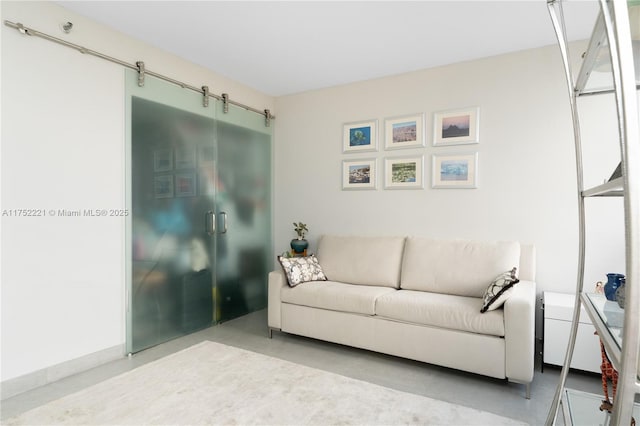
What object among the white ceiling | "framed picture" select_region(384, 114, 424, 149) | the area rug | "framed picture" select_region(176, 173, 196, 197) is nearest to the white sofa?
the area rug

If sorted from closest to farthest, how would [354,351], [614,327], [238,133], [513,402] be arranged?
1. [614,327]
2. [513,402]
3. [354,351]
4. [238,133]

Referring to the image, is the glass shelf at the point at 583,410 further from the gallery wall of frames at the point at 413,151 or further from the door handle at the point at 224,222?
the door handle at the point at 224,222

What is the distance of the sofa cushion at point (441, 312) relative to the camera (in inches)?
107

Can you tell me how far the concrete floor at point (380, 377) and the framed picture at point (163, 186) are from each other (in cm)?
139

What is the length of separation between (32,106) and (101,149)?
53cm

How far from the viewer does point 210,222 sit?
4.02 m

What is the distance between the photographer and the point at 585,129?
3.19m

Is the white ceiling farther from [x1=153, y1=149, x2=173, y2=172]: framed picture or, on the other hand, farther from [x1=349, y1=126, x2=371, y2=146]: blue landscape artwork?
[x1=153, y1=149, x2=173, y2=172]: framed picture

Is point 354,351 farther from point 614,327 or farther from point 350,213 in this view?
point 614,327

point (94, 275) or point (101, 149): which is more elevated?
point (101, 149)

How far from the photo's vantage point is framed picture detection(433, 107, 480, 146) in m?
3.66

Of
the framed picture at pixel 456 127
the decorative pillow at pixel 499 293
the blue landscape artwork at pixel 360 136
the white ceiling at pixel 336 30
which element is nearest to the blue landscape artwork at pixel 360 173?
the blue landscape artwork at pixel 360 136

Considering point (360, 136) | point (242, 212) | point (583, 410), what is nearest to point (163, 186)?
point (242, 212)

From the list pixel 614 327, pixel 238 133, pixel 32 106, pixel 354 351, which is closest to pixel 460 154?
pixel 354 351
